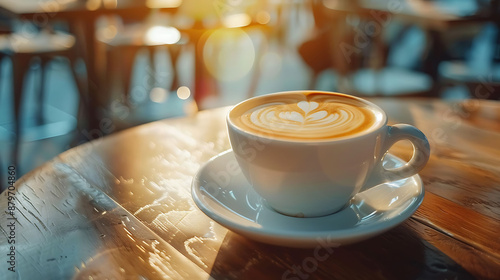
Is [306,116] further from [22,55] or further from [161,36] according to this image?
[161,36]

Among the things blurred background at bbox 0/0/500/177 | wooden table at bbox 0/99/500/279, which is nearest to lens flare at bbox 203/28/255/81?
blurred background at bbox 0/0/500/177

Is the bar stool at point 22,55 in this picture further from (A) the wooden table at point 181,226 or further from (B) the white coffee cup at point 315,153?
(B) the white coffee cup at point 315,153

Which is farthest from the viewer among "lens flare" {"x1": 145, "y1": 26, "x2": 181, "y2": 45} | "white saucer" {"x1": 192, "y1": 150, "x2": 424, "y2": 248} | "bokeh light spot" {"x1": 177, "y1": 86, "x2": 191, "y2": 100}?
"bokeh light spot" {"x1": 177, "y1": 86, "x2": 191, "y2": 100}

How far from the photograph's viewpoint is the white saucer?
39 centimetres

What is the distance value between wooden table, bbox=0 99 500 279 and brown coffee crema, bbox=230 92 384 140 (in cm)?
11

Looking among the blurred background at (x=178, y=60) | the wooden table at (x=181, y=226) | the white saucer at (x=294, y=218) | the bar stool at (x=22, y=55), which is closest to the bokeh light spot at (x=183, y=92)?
the blurred background at (x=178, y=60)

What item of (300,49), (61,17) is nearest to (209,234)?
(61,17)

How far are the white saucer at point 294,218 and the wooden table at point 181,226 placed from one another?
0.02 metres

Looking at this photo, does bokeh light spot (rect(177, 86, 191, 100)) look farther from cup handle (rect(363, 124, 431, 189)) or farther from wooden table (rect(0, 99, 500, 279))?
cup handle (rect(363, 124, 431, 189))

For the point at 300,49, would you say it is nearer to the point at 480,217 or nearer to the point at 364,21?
the point at 364,21

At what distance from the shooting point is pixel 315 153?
42 cm

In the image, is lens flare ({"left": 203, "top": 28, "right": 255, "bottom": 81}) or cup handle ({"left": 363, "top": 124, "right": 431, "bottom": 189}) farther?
lens flare ({"left": 203, "top": 28, "right": 255, "bottom": 81})

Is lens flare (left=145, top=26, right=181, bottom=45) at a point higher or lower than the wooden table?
lower

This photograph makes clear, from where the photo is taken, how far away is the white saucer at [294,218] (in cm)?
39
